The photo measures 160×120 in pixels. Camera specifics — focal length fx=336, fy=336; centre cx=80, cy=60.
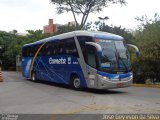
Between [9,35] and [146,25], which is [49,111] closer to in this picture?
[146,25]

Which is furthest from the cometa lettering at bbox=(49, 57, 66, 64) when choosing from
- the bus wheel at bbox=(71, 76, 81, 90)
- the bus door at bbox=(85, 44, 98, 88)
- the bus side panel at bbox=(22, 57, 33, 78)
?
the bus side panel at bbox=(22, 57, 33, 78)

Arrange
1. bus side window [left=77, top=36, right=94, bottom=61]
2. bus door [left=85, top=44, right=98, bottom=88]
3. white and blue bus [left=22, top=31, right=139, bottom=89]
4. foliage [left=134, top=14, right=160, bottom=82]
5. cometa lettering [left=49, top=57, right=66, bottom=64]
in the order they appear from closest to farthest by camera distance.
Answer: white and blue bus [left=22, top=31, right=139, bottom=89]
bus door [left=85, top=44, right=98, bottom=88]
bus side window [left=77, top=36, right=94, bottom=61]
cometa lettering [left=49, top=57, right=66, bottom=64]
foliage [left=134, top=14, right=160, bottom=82]

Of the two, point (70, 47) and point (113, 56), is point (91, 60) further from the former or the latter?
point (70, 47)

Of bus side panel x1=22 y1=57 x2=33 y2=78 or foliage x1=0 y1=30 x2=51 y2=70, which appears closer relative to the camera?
bus side panel x1=22 y1=57 x2=33 y2=78

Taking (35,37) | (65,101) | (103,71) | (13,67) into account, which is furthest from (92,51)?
(13,67)

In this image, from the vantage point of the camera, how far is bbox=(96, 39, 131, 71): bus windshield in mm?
17438

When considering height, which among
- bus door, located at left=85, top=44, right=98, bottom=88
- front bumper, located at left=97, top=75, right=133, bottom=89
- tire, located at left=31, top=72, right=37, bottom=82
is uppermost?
bus door, located at left=85, top=44, right=98, bottom=88

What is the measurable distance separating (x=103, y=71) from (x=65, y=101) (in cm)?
354

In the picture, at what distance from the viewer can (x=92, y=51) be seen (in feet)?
58.4

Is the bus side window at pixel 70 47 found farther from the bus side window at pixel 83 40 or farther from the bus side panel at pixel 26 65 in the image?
the bus side panel at pixel 26 65

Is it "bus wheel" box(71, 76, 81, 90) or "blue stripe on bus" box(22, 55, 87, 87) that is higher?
"blue stripe on bus" box(22, 55, 87, 87)

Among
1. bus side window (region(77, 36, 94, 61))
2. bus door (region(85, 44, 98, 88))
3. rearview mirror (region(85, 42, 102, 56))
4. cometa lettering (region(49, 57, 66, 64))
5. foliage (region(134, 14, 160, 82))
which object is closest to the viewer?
rearview mirror (region(85, 42, 102, 56))

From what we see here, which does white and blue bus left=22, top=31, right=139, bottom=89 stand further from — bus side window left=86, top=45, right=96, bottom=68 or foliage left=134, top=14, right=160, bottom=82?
foliage left=134, top=14, right=160, bottom=82

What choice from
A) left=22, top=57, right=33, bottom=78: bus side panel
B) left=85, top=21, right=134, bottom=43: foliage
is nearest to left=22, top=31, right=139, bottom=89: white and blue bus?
left=22, top=57, right=33, bottom=78: bus side panel
